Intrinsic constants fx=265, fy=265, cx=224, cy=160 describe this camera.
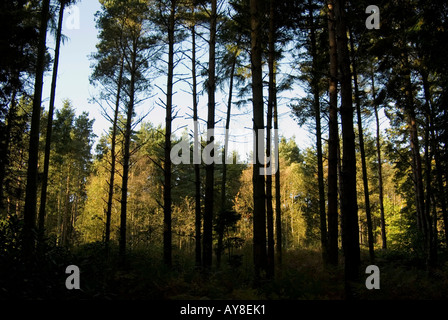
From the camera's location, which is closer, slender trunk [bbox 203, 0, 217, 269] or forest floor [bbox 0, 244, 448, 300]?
forest floor [bbox 0, 244, 448, 300]

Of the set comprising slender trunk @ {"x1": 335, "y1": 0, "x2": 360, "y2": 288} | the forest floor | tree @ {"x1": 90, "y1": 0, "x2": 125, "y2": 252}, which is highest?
tree @ {"x1": 90, "y1": 0, "x2": 125, "y2": 252}

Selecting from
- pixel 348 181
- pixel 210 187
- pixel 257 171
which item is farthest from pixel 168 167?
pixel 348 181

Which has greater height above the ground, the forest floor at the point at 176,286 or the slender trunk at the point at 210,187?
the slender trunk at the point at 210,187

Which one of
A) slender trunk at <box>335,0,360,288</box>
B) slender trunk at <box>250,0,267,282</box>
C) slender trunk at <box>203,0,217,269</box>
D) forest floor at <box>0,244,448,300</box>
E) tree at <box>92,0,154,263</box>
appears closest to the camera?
forest floor at <box>0,244,448,300</box>

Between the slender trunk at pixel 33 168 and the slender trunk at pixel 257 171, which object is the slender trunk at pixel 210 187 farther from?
the slender trunk at pixel 33 168

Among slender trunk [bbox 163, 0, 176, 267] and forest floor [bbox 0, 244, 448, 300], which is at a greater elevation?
slender trunk [bbox 163, 0, 176, 267]

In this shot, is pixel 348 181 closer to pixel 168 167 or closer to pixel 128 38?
pixel 168 167

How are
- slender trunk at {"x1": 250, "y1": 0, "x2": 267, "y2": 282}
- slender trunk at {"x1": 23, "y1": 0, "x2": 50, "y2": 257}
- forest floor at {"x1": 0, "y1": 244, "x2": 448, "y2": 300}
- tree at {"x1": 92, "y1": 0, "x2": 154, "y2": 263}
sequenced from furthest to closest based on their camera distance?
tree at {"x1": 92, "y1": 0, "x2": 154, "y2": 263} < slender trunk at {"x1": 250, "y1": 0, "x2": 267, "y2": 282} < slender trunk at {"x1": 23, "y1": 0, "x2": 50, "y2": 257} < forest floor at {"x1": 0, "y1": 244, "x2": 448, "y2": 300}

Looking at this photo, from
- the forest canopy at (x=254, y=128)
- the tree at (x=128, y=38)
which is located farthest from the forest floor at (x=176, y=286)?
the tree at (x=128, y=38)

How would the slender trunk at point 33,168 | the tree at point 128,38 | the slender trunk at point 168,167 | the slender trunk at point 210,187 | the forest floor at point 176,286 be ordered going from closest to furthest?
the forest floor at point 176,286, the slender trunk at point 33,168, the slender trunk at point 210,187, the slender trunk at point 168,167, the tree at point 128,38

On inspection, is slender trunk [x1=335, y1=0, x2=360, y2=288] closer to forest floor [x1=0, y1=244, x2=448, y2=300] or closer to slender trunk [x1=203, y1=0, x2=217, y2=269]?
forest floor [x1=0, y1=244, x2=448, y2=300]

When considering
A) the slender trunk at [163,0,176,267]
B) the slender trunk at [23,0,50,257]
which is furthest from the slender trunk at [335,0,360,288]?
the slender trunk at [23,0,50,257]
